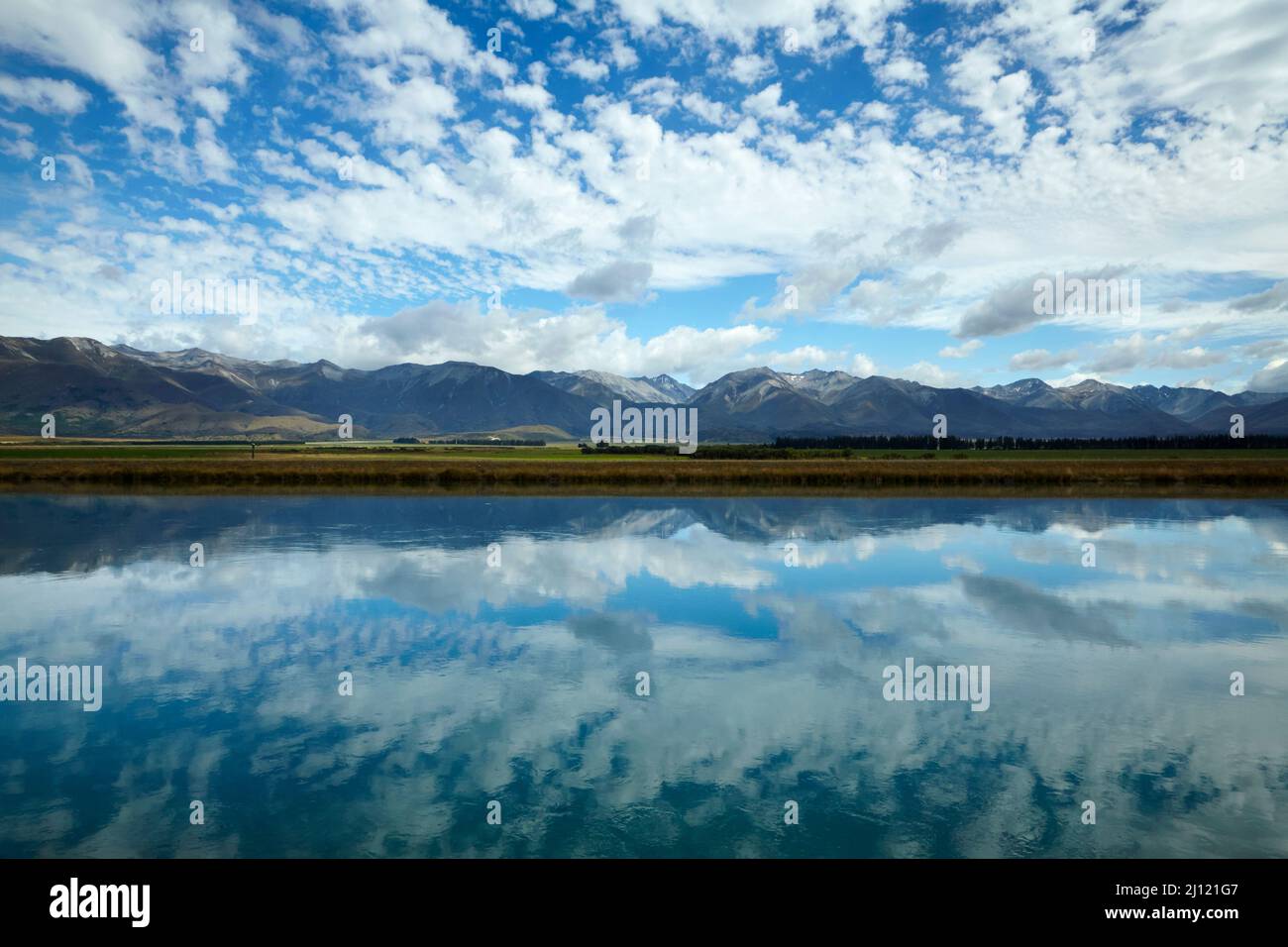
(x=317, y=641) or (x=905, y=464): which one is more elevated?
(x=905, y=464)

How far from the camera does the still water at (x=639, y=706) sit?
1145 cm

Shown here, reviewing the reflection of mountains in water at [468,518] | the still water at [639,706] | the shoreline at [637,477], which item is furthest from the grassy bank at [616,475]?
the still water at [639,706]

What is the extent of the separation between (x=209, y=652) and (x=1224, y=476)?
359ft

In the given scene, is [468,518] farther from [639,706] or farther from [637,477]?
[639,706]

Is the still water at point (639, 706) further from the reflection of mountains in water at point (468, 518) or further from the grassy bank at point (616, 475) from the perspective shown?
the grassy bank at point (616, 475)

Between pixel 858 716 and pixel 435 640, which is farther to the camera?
pixel 435 640

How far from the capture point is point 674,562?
35969 millimetres

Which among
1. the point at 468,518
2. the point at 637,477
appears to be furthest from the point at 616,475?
the point at 468,518

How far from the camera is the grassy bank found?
270ft

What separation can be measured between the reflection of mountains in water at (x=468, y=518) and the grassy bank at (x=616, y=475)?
47.2 ft

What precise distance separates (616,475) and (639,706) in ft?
235
